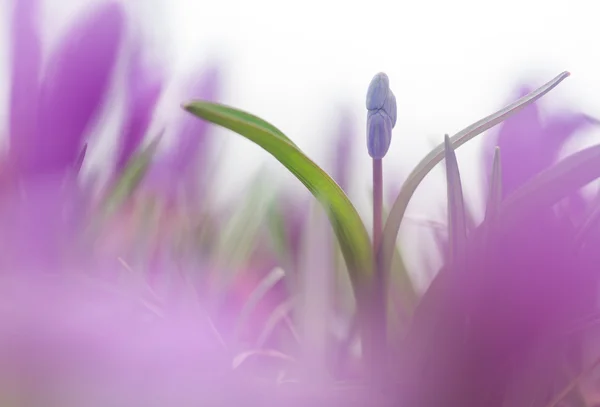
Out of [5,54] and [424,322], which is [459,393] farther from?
[5,54]

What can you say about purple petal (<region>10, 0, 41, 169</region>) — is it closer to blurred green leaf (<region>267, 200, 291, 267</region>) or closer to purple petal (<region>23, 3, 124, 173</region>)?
purple petal (<region>23, 3, 124, 173</region>)

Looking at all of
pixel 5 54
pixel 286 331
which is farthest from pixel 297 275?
pixel 5 54

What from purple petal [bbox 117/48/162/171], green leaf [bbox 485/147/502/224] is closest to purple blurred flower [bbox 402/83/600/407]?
green leaf [bbox 485/147/502/224]

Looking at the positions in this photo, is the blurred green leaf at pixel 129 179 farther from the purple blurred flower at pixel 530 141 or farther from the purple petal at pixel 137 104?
the purple blurred flower at pixel 530 141

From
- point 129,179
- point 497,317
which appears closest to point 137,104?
point 129,179

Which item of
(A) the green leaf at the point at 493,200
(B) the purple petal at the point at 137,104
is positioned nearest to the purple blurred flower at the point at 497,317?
(A) the green leaf at the point at 493,200

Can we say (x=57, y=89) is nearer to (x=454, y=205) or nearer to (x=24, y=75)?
(x=24, y=75)

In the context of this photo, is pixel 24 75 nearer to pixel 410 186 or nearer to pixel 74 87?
pixel 74 87
